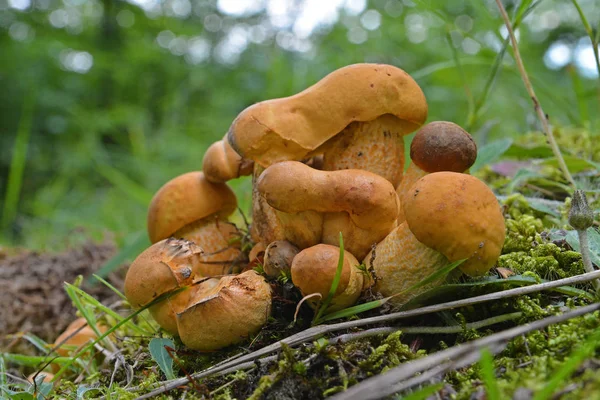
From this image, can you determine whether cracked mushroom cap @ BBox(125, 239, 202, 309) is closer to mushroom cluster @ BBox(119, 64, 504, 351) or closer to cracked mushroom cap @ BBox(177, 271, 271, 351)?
mushroom cluster @ BBox(119, 64, 504, 351)

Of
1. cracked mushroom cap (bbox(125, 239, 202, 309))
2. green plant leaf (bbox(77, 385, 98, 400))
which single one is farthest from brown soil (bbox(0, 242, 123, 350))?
cracked mushroom cap (bbox(125, 239, 202, 309))

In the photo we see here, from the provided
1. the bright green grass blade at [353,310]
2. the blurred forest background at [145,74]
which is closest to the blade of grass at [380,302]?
the bright green grass blade at [353,310]

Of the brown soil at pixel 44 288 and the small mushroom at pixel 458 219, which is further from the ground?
the small mushroom at pixel 458 219

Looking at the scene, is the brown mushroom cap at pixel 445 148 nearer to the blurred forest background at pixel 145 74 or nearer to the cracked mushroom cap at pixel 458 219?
the cracked mushroom cap at pixel 458 219

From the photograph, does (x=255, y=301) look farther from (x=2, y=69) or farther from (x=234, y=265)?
(x=2, y=69)

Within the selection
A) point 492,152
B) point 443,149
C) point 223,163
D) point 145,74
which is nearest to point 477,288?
point 443,149

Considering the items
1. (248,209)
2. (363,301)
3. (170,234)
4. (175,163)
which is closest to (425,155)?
(363,301)
